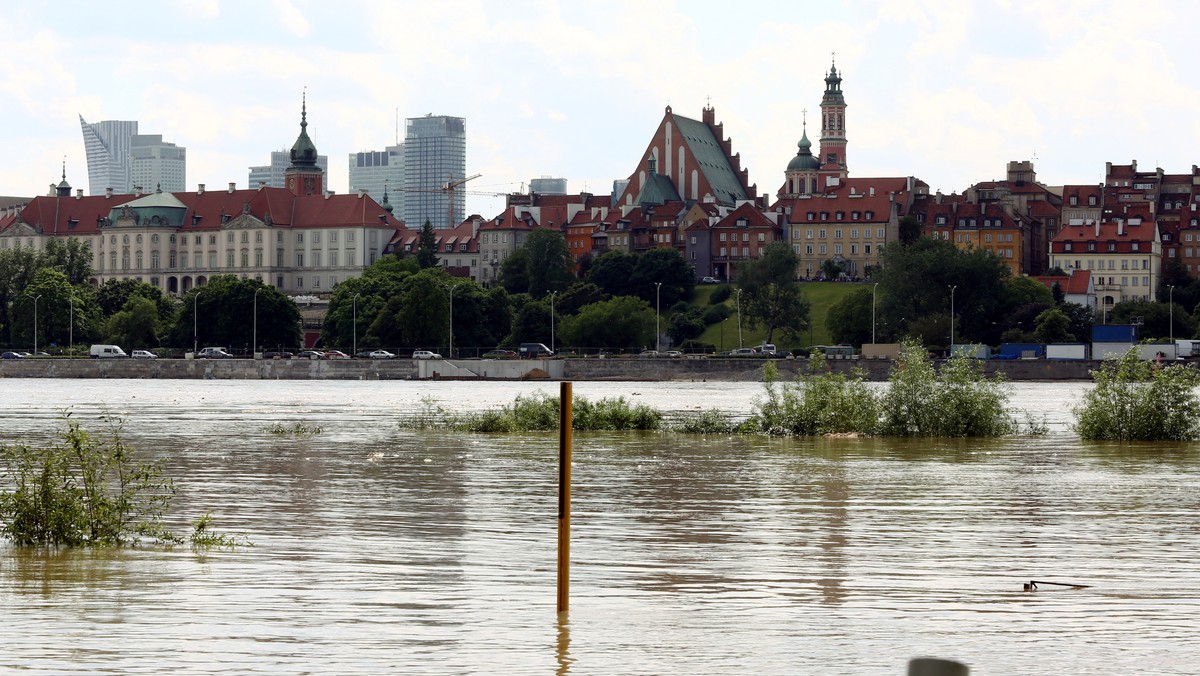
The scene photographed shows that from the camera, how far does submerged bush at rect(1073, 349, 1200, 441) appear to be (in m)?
41.8

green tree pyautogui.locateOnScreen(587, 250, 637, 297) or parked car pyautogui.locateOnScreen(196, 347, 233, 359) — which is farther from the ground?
green tree pyautogui.locateOnScreen(587, 250, 637, 297)

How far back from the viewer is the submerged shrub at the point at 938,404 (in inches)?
1692

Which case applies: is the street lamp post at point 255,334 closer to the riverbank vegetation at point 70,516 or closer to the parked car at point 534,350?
the parked car at point 534,350

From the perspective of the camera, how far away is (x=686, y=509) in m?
24.0

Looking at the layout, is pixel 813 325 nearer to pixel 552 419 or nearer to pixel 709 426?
pixel 552 419

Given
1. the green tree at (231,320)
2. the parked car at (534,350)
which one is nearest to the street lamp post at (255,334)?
the green tree at (231,320)

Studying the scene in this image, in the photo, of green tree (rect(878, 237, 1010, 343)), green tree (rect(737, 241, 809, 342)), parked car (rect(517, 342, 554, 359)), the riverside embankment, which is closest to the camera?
the riverside embankment

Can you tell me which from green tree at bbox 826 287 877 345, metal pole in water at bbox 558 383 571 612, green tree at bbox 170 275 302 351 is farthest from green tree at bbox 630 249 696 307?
metal pole in water at bbox 558 383 571 612

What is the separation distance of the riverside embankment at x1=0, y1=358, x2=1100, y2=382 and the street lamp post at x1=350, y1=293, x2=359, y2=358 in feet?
45.6

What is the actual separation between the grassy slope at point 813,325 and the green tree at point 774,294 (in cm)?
146

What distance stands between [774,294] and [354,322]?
4042cm

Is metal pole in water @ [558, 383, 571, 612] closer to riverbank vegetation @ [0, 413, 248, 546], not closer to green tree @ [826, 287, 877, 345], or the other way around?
riverbank vegetation @ [0, 413, 248, 546]

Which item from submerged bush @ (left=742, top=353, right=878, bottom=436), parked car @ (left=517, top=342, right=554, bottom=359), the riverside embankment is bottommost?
submerged bush @ (left=742, top=353, right=878, bottom=436)

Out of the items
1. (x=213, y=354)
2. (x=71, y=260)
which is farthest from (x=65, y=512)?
(x=71, y=260)
